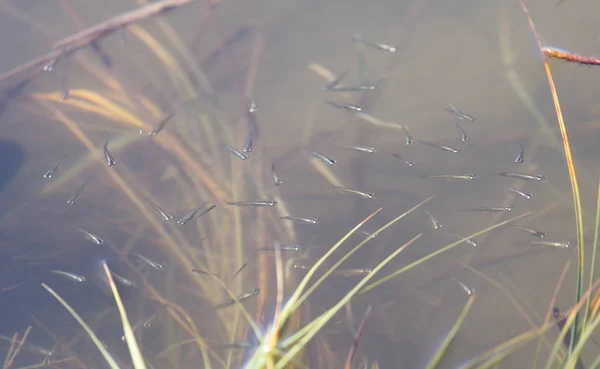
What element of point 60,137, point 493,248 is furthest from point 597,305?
point 60,137

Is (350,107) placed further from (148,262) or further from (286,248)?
(148,262)

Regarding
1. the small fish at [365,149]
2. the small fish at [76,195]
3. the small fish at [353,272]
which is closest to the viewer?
the small fish at [353,272]

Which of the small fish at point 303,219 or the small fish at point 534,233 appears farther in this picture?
the small fish at point 303,219

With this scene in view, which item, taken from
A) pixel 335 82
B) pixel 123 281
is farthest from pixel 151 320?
pixel 335 82

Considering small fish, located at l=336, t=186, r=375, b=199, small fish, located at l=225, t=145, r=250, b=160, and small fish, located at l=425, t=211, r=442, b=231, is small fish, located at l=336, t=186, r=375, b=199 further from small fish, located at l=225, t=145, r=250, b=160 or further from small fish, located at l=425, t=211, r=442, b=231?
small fish, located at l=225, t=145, r=250, b=160

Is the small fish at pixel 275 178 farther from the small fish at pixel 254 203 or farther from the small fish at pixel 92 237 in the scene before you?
the small fish at pixel 92 237

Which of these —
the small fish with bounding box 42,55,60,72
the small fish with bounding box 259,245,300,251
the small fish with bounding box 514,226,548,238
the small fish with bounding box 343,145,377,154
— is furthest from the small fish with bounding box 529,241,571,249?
the small fish with bounding box 42,55,60,72

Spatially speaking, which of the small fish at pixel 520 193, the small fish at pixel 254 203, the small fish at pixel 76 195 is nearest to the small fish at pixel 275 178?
the small fish at pixel 254 203

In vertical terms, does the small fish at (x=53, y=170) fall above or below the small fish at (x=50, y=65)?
below
